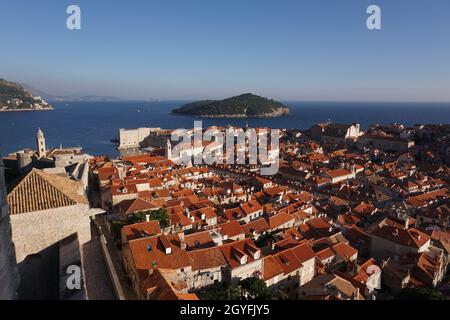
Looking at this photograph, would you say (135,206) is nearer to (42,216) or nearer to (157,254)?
(157,254)

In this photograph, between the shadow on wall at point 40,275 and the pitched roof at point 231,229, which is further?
the pitched roof at point 231,229

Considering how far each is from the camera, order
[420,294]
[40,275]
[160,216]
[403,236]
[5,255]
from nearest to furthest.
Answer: [5,255] < [40,275] < [420,294] < [160,216] < [403,236]

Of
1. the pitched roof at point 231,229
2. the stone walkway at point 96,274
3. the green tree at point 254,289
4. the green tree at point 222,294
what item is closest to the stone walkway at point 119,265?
the stone walkway at point 96,274

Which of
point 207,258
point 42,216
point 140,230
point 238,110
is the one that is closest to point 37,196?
point 42,216

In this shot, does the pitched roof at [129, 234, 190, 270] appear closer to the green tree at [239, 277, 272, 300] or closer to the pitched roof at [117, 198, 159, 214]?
the green tree at [239, 277, 272, 300]

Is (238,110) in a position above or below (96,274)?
above

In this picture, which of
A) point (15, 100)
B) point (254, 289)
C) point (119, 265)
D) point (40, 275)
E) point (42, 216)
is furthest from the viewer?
point (15, 100)

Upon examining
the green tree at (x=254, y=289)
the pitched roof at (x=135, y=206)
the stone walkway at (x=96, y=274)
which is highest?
the stone walkway at (x=96, y=274)

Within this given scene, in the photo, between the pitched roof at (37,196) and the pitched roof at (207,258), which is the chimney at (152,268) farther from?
the pitched roof at (37,196)

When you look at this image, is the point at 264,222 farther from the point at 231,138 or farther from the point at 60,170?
the point at 231,138
